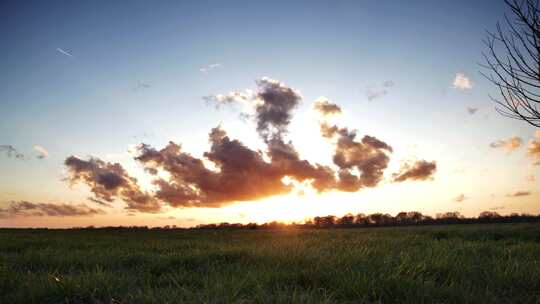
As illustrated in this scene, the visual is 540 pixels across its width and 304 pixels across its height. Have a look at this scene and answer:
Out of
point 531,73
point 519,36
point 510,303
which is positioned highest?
point 519,36

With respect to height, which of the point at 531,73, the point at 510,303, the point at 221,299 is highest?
the point at 531,73

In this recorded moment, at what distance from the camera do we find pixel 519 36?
21.5 feet

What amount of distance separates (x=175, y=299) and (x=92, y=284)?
1441mm

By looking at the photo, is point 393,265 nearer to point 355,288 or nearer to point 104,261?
point 355,288

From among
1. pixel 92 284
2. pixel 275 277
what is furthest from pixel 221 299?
pixel 92 284

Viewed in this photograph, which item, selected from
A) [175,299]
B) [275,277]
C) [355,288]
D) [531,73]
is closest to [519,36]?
[531,73]

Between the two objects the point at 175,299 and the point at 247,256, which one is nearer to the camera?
the point at 175,299

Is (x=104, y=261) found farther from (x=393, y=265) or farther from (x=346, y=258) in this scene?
(x=393, y=265)

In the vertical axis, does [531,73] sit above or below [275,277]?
above

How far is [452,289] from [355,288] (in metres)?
1.18

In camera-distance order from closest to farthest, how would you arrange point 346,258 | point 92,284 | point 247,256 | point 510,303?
1. point 510,303
2. point 92,284
3. point 346,258
4. point 247,256

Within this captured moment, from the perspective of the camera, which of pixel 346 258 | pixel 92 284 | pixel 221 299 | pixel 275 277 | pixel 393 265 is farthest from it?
pixel 346 258

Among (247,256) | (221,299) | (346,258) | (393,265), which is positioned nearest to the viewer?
(221,299)

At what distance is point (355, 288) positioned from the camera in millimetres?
4203
